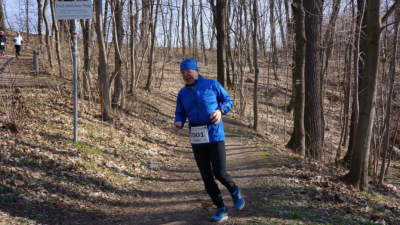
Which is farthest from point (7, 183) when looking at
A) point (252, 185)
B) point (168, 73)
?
point (168, 73)

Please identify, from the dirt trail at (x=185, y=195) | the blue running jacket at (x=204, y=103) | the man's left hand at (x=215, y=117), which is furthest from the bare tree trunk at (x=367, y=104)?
the man's left hand at (x=215, y=117)

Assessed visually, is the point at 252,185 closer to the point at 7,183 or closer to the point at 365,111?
the point at 365,111

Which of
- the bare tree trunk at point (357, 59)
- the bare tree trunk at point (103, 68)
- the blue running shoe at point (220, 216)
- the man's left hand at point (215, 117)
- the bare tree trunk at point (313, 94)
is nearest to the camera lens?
the man's left hand at point (215, 117)

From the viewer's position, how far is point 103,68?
989 centimetres

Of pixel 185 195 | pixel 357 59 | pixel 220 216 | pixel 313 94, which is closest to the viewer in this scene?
pixel 220 216

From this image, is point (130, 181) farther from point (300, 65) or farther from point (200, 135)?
point (300, 65)

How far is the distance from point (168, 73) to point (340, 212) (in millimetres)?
25493

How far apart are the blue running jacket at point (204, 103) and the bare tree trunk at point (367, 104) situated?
4.10m

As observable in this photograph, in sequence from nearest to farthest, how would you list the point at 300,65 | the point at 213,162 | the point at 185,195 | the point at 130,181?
the point at 213,162 < the point at 185,195 < the point at 130,181 < the point at 300,65

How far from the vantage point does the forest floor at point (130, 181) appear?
4.90m

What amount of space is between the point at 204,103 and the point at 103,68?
6.46m

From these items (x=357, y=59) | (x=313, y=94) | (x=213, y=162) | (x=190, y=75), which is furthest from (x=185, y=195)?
(x=357, y=59)

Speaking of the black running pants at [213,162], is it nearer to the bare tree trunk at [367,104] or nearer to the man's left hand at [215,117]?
the man's left hand at [215,117]

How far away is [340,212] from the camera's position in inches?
222
